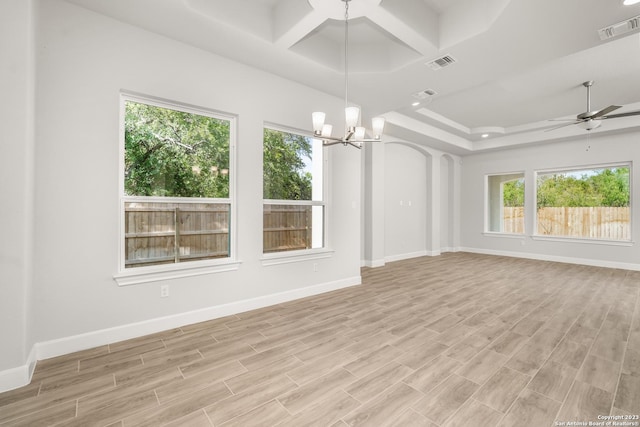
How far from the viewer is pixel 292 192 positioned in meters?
4.02

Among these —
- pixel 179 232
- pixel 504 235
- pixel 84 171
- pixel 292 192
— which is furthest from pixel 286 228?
pixel 504 235

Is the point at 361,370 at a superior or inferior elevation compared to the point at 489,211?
inferior

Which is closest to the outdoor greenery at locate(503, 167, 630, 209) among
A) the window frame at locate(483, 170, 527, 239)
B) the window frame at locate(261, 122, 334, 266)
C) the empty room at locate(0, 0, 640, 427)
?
the window frame at locate(483, 170, 527, 239)

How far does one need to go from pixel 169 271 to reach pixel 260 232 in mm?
1104

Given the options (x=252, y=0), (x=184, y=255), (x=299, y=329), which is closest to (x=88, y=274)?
(x=184, y=255)

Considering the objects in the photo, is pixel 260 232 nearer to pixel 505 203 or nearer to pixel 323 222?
pixel 323 222

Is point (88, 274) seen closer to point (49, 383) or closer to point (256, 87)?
point (49, 383)

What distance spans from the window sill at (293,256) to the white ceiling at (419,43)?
7.78ft

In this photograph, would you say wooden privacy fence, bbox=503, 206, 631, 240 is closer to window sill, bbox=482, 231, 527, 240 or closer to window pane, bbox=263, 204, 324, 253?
window sill, bbox=482, 231, 527, 240

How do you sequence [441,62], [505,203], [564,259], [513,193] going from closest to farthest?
[441,62]
[564,259]
[513,193]
[505,203]

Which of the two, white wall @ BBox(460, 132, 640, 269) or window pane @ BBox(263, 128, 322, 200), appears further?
white wall @ BBox(460, 132, 640, 269)

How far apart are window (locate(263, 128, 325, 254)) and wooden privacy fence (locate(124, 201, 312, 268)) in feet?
0.09

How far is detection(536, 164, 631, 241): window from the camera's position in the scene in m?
6.16

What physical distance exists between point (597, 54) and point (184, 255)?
5.63m
